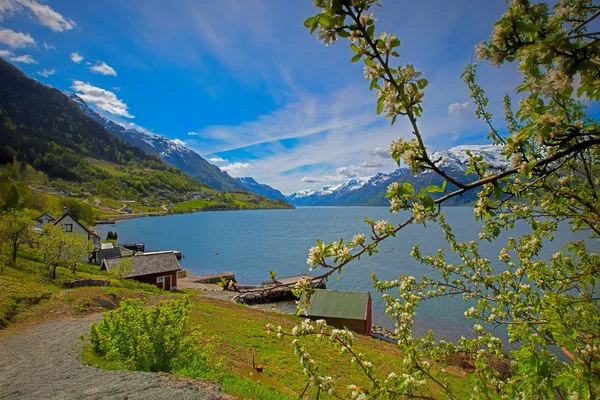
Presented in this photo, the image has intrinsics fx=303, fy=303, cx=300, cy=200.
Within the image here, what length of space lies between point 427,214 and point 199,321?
23259 millimetres

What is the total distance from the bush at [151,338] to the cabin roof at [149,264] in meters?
32.4

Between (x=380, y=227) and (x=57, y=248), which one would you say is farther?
(x=57, y=248)

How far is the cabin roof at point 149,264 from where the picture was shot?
39.8 metres

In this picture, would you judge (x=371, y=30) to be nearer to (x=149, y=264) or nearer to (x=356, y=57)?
(x=356, y=57)

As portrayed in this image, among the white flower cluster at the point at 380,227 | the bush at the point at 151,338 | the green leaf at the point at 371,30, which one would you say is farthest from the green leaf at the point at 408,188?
the bush at the point at 151,338

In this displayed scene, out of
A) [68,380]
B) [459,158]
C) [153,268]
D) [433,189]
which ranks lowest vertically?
[153,268]

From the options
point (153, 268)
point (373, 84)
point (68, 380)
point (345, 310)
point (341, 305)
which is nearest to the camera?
point (373, 84)

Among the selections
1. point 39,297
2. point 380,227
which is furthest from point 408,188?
point 39,297

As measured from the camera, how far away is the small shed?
1163 inches

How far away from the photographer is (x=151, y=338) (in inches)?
391

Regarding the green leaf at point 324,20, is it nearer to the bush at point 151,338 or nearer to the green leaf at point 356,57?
the green leaf at point 356,57

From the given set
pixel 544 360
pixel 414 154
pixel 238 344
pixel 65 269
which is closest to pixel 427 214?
pixel 414 154

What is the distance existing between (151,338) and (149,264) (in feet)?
116

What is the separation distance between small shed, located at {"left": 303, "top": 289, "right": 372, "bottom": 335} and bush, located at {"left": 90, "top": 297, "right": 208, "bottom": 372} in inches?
786
